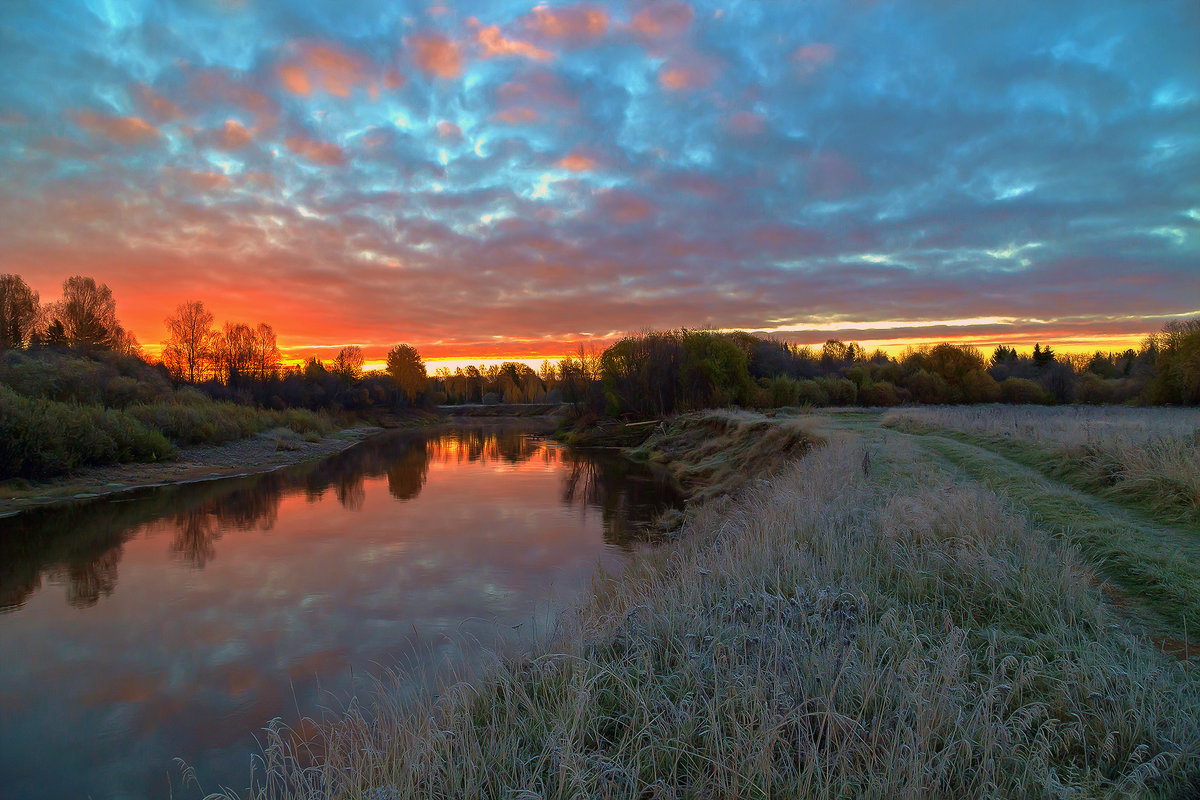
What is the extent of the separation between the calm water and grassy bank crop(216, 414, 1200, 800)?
74.0 inches

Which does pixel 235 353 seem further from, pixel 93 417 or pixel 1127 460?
pixel 1127 460

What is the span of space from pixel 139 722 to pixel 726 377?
4484cm

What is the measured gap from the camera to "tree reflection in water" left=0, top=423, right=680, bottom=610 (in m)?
12.9

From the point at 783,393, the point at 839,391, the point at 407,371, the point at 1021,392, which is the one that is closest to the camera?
the point at 783,393

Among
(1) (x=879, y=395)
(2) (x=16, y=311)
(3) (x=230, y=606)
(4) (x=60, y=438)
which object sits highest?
(2) (x=16, y=311)

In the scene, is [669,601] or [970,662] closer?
[970,662]

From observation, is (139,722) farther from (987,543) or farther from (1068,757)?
(987,543)

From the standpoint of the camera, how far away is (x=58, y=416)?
Result: 2167 centimetres

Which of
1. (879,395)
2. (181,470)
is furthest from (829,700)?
(879,395)

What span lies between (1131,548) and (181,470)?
32598mm

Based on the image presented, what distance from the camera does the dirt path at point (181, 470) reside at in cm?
1948

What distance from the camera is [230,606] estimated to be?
36.4ft

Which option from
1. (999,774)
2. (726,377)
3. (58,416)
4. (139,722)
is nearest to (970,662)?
(999,774)

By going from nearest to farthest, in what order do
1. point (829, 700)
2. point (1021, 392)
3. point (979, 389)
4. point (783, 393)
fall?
point (829, 700), point (783, 393), point (1021, 392), point (979, 389)
